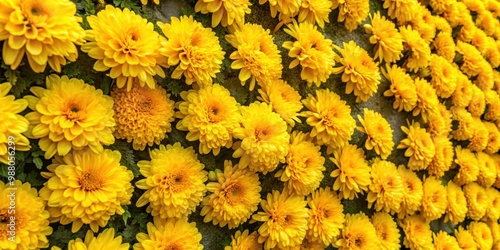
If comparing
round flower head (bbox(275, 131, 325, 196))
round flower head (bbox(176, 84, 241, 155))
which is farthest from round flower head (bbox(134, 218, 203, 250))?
round flower head (bbox(275, 131, 325, 196))

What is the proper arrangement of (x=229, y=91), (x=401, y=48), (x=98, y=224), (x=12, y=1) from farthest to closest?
(x=401, y=48) → (x=229, y=91) → (x=98, y=224) → (x=12, y=1)

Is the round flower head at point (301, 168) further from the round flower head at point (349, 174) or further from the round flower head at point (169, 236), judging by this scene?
the round flower head at point (169, 236)

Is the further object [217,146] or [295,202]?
[295,202]

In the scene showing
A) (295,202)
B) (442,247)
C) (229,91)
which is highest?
(229,91)

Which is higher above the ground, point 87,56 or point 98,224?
point 87,56

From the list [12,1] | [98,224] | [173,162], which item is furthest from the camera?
[173,162]

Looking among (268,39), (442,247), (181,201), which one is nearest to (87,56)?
(181,201)

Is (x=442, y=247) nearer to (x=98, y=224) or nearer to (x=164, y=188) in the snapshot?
(x=164, y=188)
